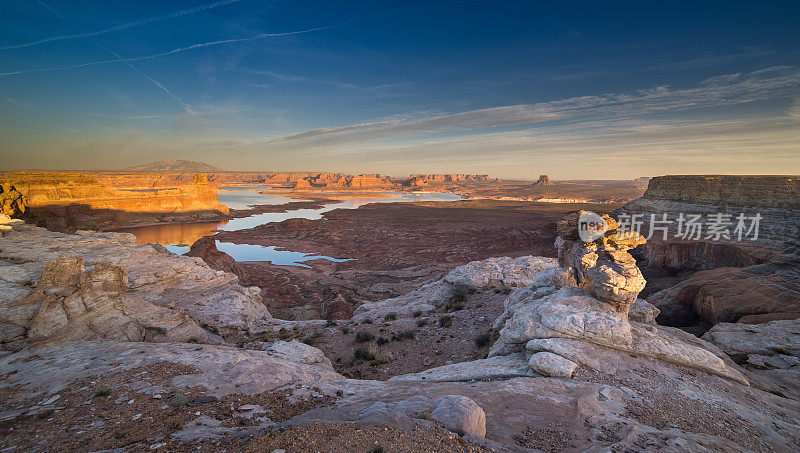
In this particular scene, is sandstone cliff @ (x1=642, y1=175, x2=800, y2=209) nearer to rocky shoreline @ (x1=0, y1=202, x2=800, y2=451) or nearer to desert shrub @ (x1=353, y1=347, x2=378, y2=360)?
rocky shoreline @ (x1=0, y1=202, x2=800, y2=451)

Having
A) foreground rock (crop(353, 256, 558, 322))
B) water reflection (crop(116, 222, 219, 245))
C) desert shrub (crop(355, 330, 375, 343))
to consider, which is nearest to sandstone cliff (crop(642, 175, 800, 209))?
foreground rock (crop(353, 256, 558, 322))

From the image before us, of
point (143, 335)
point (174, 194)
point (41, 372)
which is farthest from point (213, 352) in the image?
point (174, 194)

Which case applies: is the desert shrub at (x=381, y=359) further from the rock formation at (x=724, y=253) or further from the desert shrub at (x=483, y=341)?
the rock formation at (x=724, y=253)

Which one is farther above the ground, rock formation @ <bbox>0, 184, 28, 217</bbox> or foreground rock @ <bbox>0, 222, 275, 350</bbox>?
rock formation @ <bbox>0, 184, 28, 217</bbox>

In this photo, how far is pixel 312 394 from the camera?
563 cm

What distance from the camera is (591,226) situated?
8461 mm

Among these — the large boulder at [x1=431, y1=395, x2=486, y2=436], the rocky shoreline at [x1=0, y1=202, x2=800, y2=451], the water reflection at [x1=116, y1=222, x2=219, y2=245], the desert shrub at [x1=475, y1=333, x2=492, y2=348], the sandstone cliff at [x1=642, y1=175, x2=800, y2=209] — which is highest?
the sandstone cliff at [x1=642, y1=175, x2=800, y2=209]

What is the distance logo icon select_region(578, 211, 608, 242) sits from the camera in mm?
8414

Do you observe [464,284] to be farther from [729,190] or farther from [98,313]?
[729,190]

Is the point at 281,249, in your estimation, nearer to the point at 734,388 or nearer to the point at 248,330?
the point at 248,330

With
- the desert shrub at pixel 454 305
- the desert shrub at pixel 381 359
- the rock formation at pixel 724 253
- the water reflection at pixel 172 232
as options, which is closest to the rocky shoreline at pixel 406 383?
the desert shrub at pixel 381 359

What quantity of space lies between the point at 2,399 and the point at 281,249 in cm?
3872

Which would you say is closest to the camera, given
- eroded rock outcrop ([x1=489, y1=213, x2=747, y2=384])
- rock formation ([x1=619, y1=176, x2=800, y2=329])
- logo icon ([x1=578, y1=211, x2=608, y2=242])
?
eroded rock outcrop ([x1=489, y1=213, x2=747, y2=384])

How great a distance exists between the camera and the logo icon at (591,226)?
841 cm
